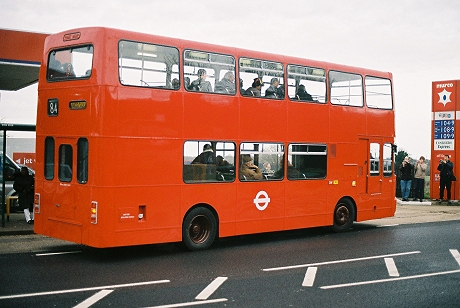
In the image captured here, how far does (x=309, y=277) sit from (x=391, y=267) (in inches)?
70.5

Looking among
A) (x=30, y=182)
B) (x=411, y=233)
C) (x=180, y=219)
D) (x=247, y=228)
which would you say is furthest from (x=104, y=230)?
(x=411, y=233)

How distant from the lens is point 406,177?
25.7 metres

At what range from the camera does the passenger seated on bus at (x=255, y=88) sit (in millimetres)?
13719

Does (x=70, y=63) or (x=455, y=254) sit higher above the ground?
(x=70, y=63)

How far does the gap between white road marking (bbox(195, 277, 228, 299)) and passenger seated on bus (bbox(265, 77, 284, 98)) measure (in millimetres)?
5430

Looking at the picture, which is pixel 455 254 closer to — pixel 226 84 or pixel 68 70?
pixel 226 84

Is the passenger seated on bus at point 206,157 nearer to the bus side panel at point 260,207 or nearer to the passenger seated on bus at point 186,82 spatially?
the bus side panel at point 260,207

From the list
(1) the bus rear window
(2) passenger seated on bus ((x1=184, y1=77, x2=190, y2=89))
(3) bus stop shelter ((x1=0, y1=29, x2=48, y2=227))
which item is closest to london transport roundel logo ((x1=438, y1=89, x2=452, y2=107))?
(3) bus stop shelter ((x1=0, y1=29, x2=48, y2=227))

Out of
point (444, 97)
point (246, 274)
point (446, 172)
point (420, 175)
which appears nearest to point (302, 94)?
point (246, 274)

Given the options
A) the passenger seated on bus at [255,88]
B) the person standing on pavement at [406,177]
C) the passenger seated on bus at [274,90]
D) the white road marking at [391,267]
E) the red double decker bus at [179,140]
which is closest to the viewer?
the white road marking at [391,267]

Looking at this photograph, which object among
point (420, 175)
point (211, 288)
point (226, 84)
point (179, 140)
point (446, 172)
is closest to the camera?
point (211, 288)

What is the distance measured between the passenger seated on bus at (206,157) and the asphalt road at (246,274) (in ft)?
5.86

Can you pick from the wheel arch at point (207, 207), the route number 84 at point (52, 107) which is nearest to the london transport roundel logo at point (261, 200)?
the wheel arch at point (207, 207)

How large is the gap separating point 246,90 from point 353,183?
4485mm
